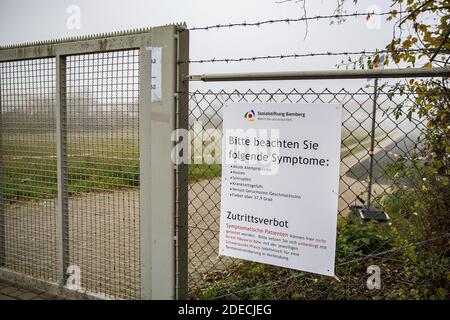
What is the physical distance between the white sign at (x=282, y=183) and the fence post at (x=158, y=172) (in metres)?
0.43

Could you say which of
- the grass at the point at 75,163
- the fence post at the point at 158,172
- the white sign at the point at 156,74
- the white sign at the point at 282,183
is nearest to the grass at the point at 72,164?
the grass at the point at 75,163

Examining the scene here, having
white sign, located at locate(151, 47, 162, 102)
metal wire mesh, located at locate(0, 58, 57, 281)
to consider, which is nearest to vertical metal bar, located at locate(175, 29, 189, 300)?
white sign, located at locate(151, 47, 162, 102)

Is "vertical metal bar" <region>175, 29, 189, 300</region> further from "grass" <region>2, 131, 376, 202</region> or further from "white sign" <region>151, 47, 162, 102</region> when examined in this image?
"grass" <region>2, 131, 376, 202</region>

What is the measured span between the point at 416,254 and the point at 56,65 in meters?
3.48

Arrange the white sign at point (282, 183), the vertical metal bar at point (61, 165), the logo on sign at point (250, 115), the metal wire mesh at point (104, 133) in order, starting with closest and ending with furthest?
the white sign at point (282, 183), the logo on sign at point (250, 115), the metal wire mesh at point (104, 133), the vertical metal bar at point (61, 165)

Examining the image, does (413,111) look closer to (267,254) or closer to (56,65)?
(267,254)

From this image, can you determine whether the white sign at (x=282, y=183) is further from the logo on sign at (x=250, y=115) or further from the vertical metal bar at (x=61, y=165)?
the vertical metal bar at (x=61, y=165)

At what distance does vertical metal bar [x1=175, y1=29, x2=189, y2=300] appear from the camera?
2877 millimetres

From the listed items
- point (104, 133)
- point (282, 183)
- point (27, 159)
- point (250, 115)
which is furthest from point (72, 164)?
point (282, 183)

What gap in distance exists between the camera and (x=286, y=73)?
253cm

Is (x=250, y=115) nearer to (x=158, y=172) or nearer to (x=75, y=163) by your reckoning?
(x=158, y=172)

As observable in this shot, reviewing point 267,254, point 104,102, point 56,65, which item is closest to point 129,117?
point 104,102

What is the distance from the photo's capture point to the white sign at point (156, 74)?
291 cm

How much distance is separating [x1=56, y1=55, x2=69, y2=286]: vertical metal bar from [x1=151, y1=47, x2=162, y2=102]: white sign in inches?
44.6
